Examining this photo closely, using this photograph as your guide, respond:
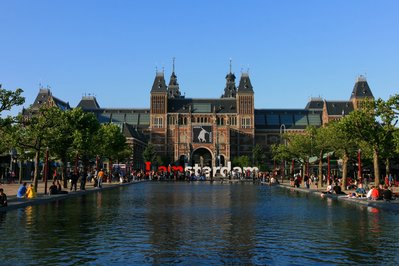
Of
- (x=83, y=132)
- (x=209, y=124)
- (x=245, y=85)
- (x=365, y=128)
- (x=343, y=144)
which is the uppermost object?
(x=245, y=85)

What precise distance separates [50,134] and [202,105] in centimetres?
11941

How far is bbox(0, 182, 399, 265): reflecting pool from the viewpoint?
12453 mm

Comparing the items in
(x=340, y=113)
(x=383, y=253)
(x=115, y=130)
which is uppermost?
(x=340, y=113)

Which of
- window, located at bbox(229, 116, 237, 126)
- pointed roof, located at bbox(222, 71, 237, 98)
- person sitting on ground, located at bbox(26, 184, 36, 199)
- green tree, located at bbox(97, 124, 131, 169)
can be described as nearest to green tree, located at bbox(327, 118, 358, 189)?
person sitting on ground, located at bbox(26, 184, 36, 199)

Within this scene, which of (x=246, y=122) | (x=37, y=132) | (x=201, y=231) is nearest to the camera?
(x=201, y=231)

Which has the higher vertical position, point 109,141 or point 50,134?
point 109,141

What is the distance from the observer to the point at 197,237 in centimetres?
1593

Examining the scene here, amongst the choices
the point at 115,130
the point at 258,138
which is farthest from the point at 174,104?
the point at 115,130

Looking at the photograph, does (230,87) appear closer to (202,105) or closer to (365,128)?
(202,105)

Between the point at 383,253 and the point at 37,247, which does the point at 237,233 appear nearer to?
the point at 383,253

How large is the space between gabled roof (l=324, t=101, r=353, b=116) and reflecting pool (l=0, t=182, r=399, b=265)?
442 feet

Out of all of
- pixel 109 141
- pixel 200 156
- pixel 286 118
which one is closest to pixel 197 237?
pixel 109 141

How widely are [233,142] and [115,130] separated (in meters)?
82.6

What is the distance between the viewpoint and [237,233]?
16.9 m
